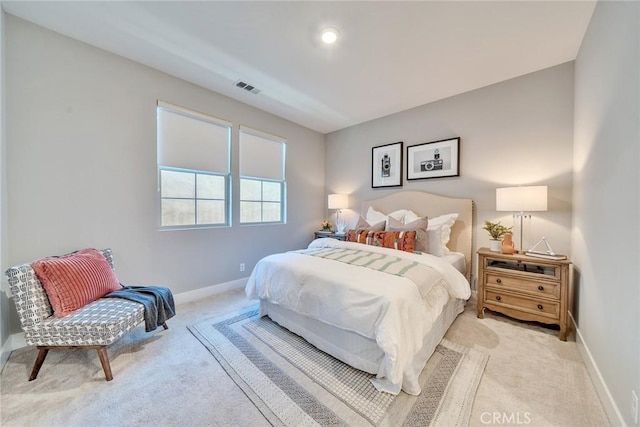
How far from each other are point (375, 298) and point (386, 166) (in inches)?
111

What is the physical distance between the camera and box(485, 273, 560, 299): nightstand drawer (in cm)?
218

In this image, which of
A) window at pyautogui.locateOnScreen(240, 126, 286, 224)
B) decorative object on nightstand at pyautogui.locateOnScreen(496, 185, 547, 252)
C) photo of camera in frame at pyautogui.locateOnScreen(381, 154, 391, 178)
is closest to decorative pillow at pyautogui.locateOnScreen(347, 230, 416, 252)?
decorative object on nightstand at pyautogui.locateOnScreen(496, 185, 547, 252)

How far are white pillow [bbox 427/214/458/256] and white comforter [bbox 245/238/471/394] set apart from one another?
0.56 meters

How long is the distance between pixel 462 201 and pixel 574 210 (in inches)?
39.9

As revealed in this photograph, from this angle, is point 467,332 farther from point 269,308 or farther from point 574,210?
point 269,308

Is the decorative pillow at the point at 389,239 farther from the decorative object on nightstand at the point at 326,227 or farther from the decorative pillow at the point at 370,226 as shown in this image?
the decorative object on nightstand at the point at 326,227

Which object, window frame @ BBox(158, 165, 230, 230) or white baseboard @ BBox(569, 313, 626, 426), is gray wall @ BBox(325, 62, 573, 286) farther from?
window frame @ BBox(158, 165, 230, 230)

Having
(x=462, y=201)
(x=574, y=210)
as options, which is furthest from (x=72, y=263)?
(x=574, y=210)

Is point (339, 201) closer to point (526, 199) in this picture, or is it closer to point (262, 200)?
point (262, 200)

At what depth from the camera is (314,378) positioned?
167cm

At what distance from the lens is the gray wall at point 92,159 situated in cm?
200

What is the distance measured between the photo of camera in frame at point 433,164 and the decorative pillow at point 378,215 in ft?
2.26

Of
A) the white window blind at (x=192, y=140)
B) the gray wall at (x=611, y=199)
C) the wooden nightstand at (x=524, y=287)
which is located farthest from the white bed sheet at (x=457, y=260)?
the white window blind at (x=192, y=140)

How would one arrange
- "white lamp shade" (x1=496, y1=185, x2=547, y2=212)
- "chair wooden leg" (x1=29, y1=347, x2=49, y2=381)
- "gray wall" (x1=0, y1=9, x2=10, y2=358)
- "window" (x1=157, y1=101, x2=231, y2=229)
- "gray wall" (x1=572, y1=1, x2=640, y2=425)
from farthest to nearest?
"window" (x1=157, y1=101, x2=231, y2=229)
"white lamp shade" (x1=496, y1=185, x2=547, y2=212)
"gray wall" (x1=0, y1=9, x2=10, y2=358)
"chair wooden leg" (x1=29, y1=347, x2=49, y2=381)
"gray wall" (x1=572, y1=1, x2=640, y2=425)
